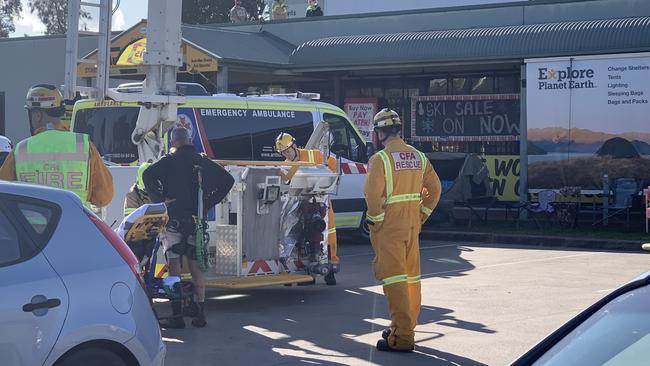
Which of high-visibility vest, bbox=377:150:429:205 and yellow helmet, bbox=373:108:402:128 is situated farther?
yellow helmet, bbox=373:108:402:128

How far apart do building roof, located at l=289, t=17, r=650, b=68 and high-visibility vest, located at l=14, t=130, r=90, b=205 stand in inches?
559

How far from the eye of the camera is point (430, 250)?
59.0ft

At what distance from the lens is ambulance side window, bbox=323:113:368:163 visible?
58.5 ft

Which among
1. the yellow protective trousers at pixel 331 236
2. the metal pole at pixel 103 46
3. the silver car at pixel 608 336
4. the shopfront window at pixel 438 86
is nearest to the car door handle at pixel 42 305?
the silver car at pixel 608 336

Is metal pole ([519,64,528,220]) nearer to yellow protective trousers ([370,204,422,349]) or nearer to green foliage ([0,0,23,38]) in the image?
yellow protective trousers ([370,204,422,349])

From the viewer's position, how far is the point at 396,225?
30.2 feet

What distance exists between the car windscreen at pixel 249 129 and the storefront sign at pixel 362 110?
856cm

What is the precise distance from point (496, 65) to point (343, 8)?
13488 millimetres

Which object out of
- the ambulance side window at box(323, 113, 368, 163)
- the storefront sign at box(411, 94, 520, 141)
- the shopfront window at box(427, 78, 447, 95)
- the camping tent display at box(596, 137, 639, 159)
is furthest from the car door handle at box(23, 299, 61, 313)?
the shopfront window at box(427, 78, 447, 95)

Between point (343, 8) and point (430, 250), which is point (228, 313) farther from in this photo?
point (343, 8)

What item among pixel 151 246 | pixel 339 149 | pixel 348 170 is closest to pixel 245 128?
pixel 339 149

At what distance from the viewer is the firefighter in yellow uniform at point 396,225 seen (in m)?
9.14

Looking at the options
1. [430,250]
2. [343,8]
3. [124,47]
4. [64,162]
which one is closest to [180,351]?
[64,162]

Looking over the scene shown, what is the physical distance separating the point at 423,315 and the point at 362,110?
15199 mm
